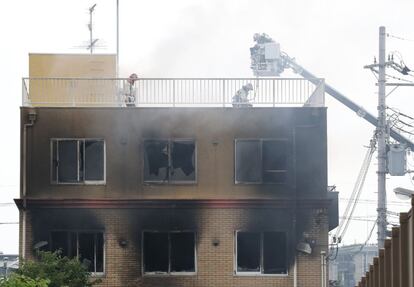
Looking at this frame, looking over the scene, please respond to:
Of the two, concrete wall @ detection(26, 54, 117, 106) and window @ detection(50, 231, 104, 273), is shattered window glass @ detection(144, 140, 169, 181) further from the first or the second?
window @ detection(50, 231, 104, 273)

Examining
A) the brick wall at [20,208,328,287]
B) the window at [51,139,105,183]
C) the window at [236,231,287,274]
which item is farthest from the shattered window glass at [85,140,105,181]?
the window at [236,231,287,274]

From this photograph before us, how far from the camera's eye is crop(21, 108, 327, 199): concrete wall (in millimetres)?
40719

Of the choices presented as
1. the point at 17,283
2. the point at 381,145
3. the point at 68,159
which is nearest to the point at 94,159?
the point at 68,159

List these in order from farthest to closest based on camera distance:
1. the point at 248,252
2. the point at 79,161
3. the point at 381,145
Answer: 1. the point at 381,145
2. the point at 79,161
3. the point at 248,252

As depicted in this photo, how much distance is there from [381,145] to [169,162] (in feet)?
25.3

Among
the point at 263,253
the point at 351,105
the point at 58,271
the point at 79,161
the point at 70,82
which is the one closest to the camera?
the point at 58,271

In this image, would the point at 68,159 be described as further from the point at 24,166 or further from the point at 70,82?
the point at 70,82

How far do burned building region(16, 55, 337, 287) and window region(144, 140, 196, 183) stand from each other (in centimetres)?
3

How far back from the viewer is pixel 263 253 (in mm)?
40500

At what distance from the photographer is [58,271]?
117ft

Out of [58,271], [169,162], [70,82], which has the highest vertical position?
[70,82]

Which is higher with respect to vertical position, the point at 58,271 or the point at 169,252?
the point at 169,252

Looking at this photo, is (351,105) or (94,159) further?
(351,105)

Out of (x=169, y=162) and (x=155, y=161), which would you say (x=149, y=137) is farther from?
(x=169, y=162)
